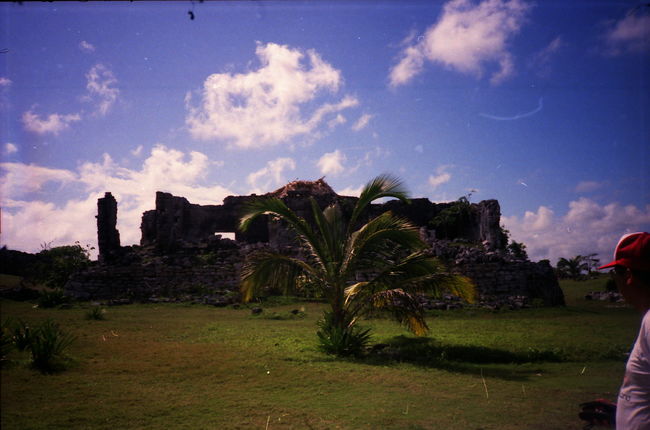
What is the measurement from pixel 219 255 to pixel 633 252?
21798 mm

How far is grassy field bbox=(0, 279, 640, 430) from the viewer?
4.47m

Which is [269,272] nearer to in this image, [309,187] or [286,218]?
[286,218]

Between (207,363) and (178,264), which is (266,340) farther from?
(178,264)

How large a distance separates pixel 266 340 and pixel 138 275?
13243 millimetres

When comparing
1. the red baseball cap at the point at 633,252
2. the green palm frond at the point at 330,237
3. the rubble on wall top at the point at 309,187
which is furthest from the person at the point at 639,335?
the rubble on wall top at the point at 309,187

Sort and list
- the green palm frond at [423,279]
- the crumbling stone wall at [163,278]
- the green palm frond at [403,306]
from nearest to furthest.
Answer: the green palm frond at [403,306], the green palm frond at [423,279], the crumbling stone wall at [163,278]

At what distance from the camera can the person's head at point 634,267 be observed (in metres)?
1.97

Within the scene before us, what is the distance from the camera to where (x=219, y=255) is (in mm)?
22547

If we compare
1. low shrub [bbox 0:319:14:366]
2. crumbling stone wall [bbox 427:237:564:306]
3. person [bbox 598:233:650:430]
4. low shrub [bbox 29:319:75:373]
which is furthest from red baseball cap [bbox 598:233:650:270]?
crumbling stone wall [bbox 427:237:564:306]

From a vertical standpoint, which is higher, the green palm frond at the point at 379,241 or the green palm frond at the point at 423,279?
the green palm frond at the point at 379,241

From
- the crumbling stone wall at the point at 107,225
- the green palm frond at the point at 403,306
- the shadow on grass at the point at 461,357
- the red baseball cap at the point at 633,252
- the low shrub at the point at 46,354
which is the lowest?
the shadow on grass at the point at 461,357

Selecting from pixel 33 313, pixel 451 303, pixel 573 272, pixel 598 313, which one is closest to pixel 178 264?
pixel 33 313

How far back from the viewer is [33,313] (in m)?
12.6

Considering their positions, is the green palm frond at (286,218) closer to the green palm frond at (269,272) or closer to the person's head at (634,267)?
the green palm frond at (269,272)
